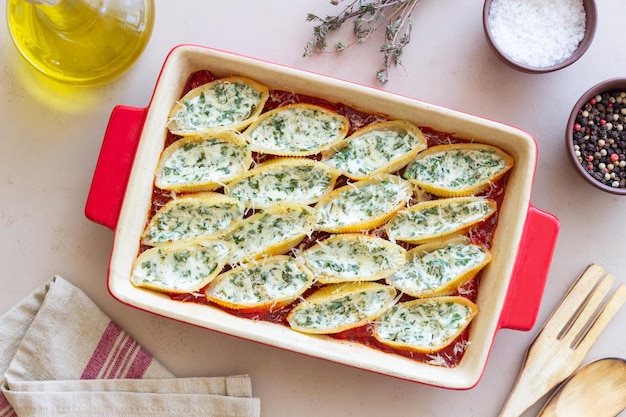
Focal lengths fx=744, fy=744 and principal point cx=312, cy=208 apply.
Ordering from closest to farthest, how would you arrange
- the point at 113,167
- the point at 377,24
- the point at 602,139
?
the point at 113,167, the point at 602,139, the point at 377,24

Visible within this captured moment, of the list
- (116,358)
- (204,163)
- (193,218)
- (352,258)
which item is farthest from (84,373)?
(352,258)

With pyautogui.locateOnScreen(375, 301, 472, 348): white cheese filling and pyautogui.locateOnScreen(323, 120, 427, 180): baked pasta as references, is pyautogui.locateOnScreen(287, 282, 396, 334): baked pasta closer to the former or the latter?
pyautogui.locateOnScreen(375, 301, 472, 348): white cheese filling

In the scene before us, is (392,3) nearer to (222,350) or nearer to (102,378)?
(222,350)

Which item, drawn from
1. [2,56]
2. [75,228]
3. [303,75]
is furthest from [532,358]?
[2,56]

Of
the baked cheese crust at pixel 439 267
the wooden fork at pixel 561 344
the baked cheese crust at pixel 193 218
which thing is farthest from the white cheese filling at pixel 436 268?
the baked cheese crust at pixel 193 218

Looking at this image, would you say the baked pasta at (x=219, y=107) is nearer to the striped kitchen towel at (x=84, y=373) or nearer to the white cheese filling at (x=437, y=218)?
the white cheese filling at (x=437, y=218)

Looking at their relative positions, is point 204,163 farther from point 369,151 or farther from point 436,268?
point 436,268

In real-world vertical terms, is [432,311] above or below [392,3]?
below
